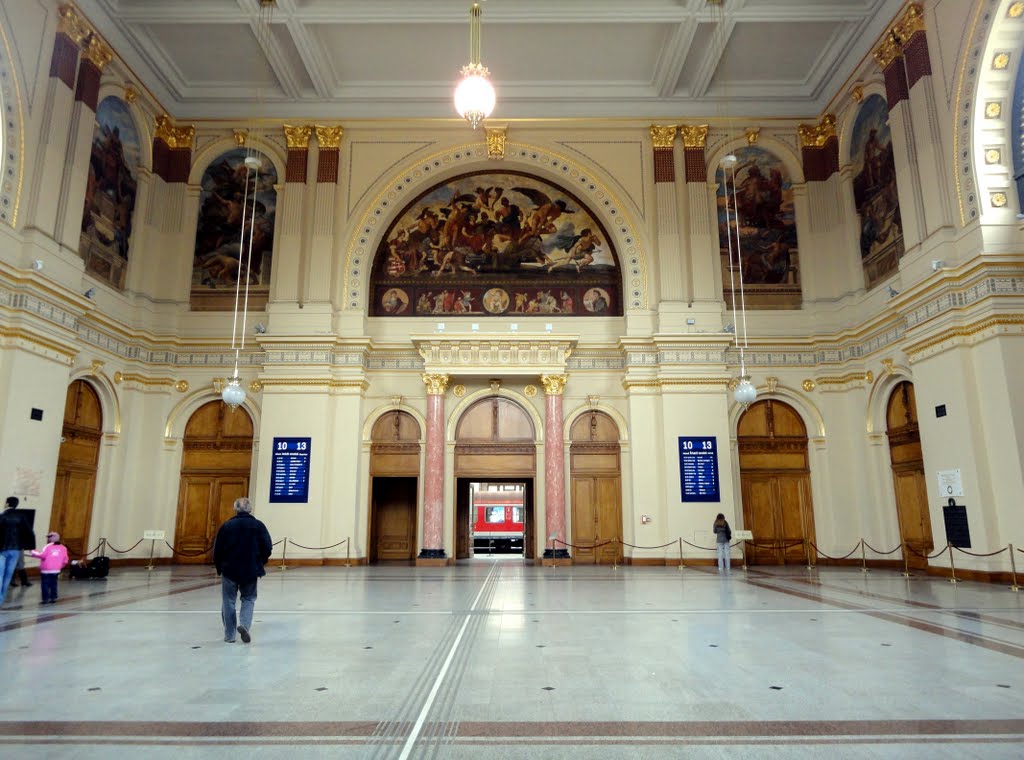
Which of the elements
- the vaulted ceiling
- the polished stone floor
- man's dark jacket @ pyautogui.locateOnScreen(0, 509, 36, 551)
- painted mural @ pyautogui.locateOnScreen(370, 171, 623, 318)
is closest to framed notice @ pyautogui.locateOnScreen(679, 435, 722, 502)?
painted mural @ pyautogui.locateOnScreen(370, 171, 623, 318)

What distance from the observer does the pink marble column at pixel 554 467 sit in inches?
610

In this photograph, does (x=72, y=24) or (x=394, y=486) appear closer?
(x=72, y=24)

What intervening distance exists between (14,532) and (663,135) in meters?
15.3

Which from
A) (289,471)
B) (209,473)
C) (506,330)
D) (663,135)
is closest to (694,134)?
(663,135)

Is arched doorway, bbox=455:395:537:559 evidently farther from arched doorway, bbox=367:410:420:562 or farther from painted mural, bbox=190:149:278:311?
painted mural, bbox=190:149:278:311

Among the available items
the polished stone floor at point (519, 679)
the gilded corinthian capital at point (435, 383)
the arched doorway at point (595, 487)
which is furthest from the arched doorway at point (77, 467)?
the arched doorway at point (595, 487)

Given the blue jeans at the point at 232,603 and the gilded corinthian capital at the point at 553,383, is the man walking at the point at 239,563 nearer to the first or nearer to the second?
the blue jeans at the point at 232,603

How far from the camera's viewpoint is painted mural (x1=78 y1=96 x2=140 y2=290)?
13992mm

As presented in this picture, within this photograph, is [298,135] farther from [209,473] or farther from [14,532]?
[14,532]

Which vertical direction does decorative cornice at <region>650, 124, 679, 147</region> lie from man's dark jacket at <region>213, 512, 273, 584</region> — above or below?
above

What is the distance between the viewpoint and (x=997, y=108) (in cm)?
1133

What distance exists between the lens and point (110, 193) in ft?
48.0

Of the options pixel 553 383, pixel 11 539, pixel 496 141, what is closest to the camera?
pixel 11 539

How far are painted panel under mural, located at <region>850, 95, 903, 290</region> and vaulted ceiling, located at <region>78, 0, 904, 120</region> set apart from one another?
146cm
